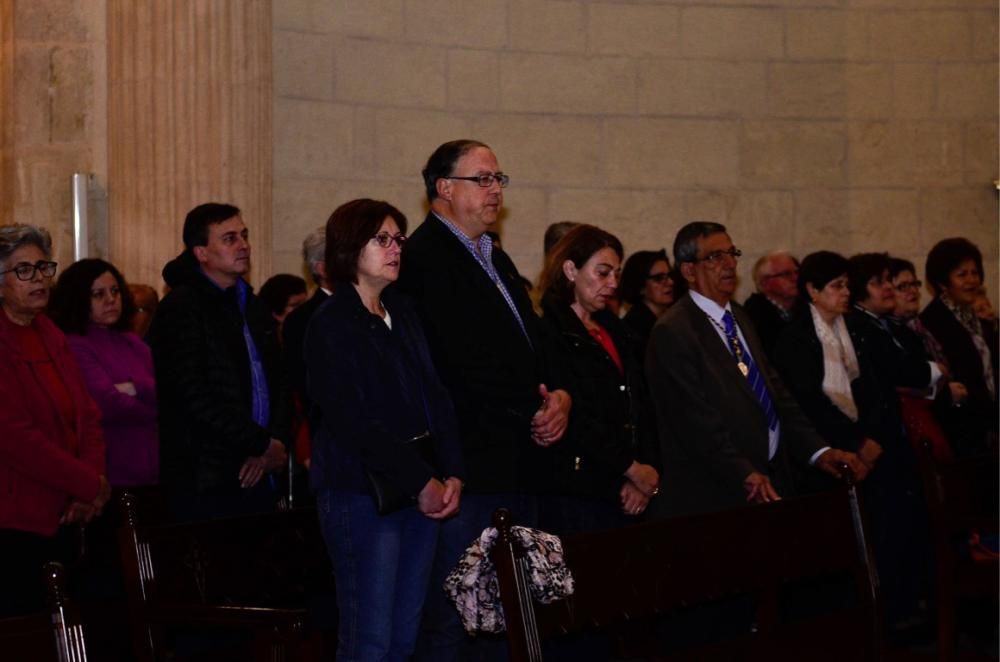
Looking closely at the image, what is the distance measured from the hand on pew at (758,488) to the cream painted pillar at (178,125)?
2803 mm

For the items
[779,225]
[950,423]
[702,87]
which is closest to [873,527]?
[950,423]

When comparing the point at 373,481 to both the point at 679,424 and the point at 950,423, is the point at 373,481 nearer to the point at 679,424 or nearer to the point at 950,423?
the point at 679,424

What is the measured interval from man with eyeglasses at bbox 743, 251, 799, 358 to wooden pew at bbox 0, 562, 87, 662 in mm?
5204

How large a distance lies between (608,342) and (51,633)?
9.22 feet

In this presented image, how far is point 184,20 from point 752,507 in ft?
13.2

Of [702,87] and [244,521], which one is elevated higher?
[702,87]

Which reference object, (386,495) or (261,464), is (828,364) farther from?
(386,495)

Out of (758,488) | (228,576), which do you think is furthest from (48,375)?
(758,488)

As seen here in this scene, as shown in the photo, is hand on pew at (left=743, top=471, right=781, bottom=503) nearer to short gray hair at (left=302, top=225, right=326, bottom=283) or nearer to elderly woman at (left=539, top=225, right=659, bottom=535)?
elderly woman at (left=539, top=225, right=659, bottom=535)

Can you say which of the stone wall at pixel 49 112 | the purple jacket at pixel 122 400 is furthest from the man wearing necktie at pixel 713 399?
the stone wall at pixel 49 112

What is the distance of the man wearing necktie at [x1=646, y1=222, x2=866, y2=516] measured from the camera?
5.46 m

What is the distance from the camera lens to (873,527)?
6.80 metres

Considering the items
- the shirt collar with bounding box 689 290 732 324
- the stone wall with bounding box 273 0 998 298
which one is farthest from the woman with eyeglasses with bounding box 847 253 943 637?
the stone wall with bounding box 273 0 998 298

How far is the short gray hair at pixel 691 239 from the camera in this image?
5.80m
